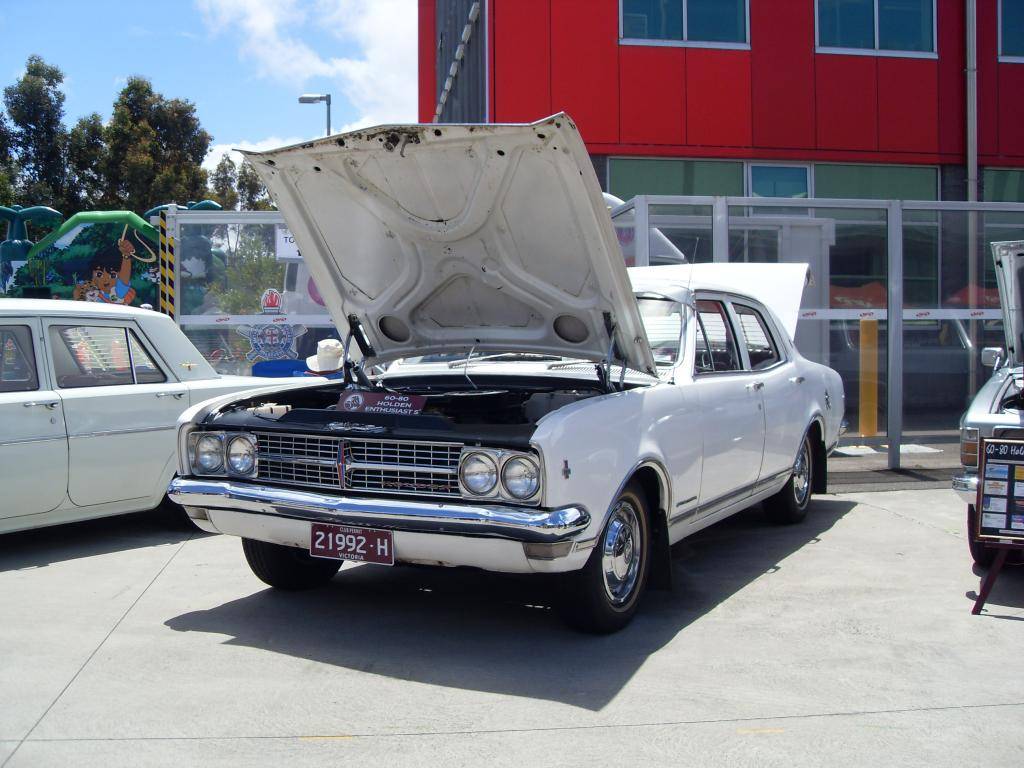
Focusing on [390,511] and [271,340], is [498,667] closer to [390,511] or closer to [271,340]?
[390,511]

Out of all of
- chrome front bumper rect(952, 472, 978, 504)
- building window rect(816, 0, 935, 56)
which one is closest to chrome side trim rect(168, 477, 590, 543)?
chrome front bumper rect(952, 472, 978, 504)

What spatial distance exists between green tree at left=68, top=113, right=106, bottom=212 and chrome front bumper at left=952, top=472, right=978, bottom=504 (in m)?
27.8

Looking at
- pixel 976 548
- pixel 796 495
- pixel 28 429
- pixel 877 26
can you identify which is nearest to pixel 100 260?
pixel 28 429

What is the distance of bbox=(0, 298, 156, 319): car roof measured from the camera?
245 inches

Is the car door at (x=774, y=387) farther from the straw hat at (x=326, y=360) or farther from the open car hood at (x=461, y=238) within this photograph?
the straw hat at (x=326, y=360)

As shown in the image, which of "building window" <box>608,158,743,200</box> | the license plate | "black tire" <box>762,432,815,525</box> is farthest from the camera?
"building window" <box>608,158,743,200</box>

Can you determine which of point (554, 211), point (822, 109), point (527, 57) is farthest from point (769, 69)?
point (554, 211)

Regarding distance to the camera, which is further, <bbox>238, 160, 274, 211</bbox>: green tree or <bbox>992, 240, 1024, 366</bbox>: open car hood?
<bbox>238, 160, 274, 211</bbox>: green tree

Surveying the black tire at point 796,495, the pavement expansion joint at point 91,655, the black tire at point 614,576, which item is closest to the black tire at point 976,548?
the black tire at point 796,495

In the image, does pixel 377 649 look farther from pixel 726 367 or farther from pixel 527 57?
pixel 527 57

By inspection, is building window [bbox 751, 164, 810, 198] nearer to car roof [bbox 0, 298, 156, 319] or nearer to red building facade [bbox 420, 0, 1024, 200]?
red building facade [bbox 420, 0, 1024, 200]

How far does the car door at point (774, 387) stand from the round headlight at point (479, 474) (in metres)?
2.57

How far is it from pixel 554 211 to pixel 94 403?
3327 mm

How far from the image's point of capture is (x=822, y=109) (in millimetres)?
15570
